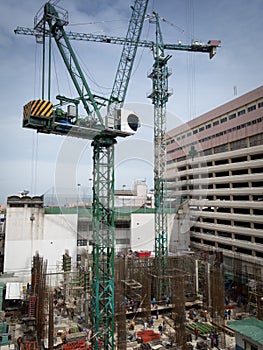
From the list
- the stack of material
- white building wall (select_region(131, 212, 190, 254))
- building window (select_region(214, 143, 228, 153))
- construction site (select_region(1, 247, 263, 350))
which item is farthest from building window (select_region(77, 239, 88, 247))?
building window (select_region(214, 143, 228, 153))

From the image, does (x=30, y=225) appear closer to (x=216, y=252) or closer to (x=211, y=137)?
(x=216, y=252)

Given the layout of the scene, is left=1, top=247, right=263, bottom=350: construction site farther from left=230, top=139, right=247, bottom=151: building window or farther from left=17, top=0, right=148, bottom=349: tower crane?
left=230, top=139, right=247, bottom=151: building window

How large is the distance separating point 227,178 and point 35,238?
17496 millimetres

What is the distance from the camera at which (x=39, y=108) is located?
37.3 ft

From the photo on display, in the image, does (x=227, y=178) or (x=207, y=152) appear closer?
(x=227, y=178)

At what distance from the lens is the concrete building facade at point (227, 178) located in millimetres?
23469

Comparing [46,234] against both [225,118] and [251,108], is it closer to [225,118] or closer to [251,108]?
[225,118]

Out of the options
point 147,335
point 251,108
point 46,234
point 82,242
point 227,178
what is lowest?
point 147,335

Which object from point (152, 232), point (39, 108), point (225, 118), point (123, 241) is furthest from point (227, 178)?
point (39, 108)

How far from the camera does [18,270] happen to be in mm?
22031

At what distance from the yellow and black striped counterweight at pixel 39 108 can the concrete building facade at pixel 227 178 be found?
57.6ft

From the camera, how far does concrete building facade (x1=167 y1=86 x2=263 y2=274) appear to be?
77.0 feet

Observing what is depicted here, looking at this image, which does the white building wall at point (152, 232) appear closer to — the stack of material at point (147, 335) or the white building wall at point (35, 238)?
the white building wall at point (35, 238)

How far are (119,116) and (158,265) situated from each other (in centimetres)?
→ 1254
